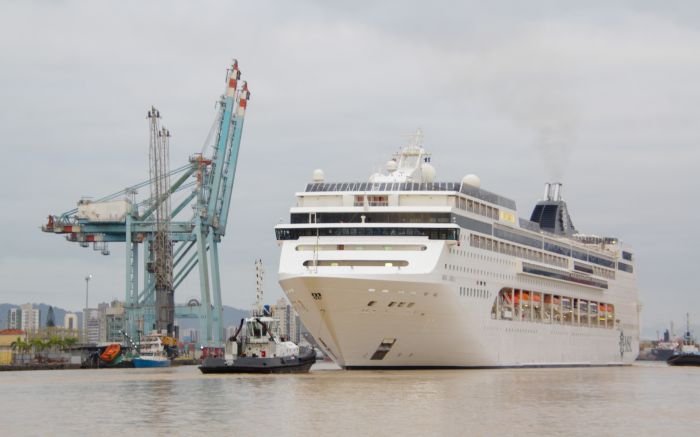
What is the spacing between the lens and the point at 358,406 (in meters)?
46.5

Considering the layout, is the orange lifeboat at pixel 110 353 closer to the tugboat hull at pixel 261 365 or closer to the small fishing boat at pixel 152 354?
the small fishing boat at pixel 152 354

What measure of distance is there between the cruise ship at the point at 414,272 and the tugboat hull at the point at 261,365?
3.00 meters

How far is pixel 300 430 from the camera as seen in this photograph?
39.1 m

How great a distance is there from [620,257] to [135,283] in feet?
175

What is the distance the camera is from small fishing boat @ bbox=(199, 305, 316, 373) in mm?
72250

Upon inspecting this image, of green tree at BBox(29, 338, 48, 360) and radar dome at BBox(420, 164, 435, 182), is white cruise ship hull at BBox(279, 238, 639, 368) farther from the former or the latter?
green tree at BBox(29, 338, 48, 360)

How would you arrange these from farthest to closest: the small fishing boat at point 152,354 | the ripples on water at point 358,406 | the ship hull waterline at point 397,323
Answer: the small fishing boat at point 152,354 → the ship hull waterline at point 397,323 → the ripples on water at point 358,406

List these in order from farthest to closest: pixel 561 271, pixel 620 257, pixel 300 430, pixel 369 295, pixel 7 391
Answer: pixel 620 257 < pixel 561 271 < pixel 369 295 < pixel 7 391 < pixel 300 430

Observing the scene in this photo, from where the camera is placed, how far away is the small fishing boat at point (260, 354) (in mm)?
72250

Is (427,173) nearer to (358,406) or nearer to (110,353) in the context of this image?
(358,406)

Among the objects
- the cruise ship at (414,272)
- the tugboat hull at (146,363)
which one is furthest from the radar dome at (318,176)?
the tugboat hull at (146,363)

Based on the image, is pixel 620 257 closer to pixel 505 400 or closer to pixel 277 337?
pixel 277 337

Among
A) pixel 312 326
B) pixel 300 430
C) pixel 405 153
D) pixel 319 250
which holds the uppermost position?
pixel 405 153

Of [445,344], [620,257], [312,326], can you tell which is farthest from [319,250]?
[620,257]
